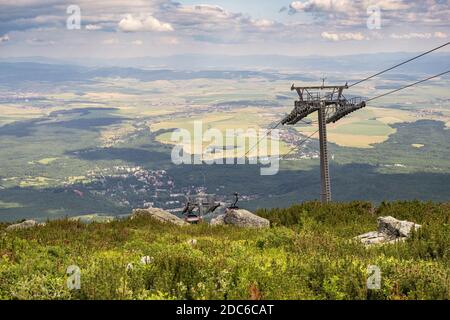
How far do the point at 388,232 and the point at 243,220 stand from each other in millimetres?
8257

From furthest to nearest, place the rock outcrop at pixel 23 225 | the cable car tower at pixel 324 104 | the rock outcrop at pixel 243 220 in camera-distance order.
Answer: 1. the cable car tower at pixel 324 104
2. the rock outcrop at pixel 243 220
3. the rock outcrop at pixel 23 225

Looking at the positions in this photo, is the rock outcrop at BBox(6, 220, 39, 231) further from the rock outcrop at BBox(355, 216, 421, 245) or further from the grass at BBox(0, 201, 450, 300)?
the rock outcrop at BBox(355, 216, 421, 245)

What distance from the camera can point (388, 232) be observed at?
16.6 meters

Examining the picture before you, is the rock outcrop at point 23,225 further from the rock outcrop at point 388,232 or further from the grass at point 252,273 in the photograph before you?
the rock outcrop at point 388,232

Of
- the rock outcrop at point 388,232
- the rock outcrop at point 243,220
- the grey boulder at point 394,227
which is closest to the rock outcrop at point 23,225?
the rock outcrop at point 243,220

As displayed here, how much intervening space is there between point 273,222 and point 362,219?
4114mm

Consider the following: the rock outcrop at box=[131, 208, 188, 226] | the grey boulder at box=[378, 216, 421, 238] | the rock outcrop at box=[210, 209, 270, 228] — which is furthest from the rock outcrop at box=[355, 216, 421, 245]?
the rock outcrop at box=[131, 208, 188, 226]

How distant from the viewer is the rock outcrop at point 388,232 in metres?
15.9

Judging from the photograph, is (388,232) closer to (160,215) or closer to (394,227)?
(394,227)

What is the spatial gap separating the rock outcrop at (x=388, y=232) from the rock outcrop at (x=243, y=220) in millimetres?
6440

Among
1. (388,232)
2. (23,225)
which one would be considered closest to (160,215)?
(23,225)

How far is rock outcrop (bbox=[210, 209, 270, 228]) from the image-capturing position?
2305cm
